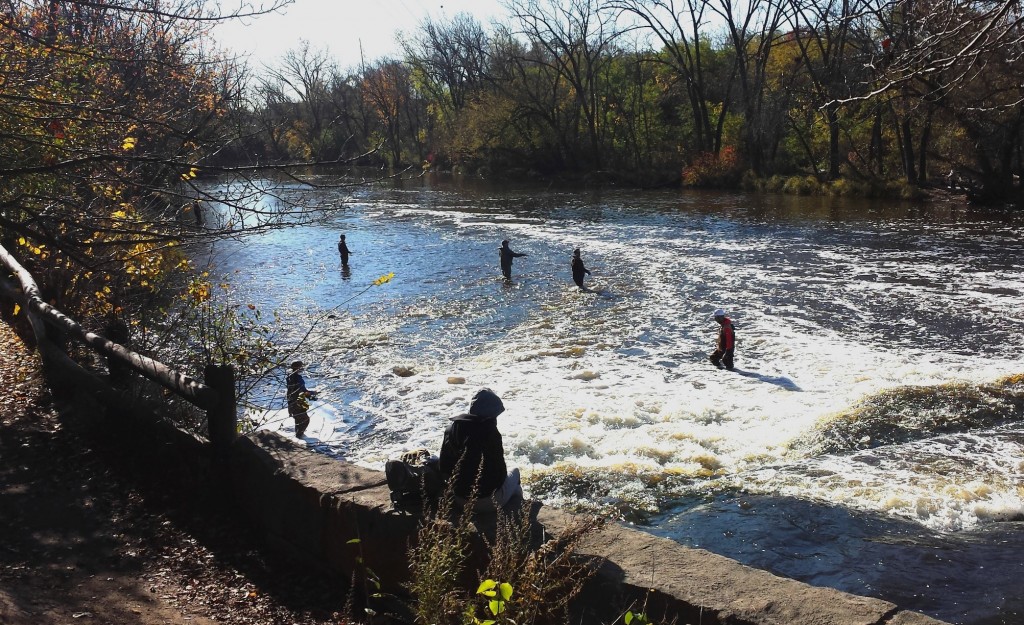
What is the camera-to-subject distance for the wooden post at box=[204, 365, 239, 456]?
5.21 m

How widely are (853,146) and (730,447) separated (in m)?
36.9

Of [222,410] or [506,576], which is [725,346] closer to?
[222,410]

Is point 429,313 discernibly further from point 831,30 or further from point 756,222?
point 831,30

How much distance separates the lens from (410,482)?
4496mm

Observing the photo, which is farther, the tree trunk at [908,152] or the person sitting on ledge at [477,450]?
the tree trunk at [908,152]

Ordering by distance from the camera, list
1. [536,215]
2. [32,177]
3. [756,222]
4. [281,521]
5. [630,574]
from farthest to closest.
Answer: [536,215], [756,222], [32,177], [281,521], [630,574]

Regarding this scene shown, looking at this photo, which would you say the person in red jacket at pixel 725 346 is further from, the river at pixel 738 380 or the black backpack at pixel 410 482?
the black backpack at pixel 410 482

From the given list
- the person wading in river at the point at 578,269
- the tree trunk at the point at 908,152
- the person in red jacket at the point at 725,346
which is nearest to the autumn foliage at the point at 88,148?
the person in red jacket at the point at 725,346

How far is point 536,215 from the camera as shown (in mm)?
35219

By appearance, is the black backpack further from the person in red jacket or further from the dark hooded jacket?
the person in red jacket

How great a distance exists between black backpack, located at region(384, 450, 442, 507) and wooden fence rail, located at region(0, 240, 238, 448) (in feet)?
4.44

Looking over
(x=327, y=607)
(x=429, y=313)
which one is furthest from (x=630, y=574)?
(x=429, y=313)

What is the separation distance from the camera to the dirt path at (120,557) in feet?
14.5

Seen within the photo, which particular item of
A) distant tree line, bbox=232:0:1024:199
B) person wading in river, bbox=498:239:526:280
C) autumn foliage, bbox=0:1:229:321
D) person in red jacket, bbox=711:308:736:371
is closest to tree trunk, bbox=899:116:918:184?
distant tree line, bbox=232:0:1024:199
